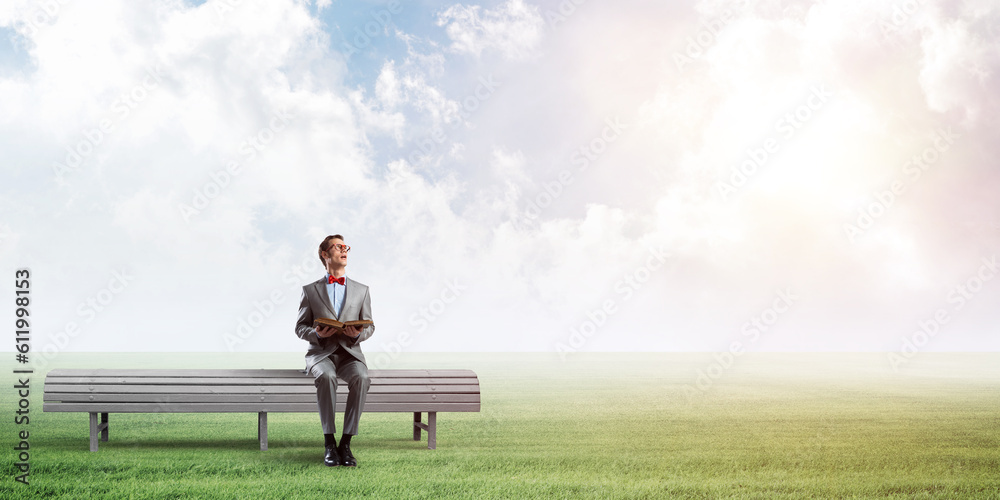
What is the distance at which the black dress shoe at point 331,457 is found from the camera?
6.23m

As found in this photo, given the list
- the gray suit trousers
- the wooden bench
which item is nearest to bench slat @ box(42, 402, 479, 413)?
the wooden bench

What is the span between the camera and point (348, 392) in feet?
21.9

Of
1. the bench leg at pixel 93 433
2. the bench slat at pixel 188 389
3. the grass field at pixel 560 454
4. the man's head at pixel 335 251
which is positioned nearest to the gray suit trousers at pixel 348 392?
the bench slat at pixel 188 389

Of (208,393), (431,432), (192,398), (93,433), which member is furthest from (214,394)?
(431,432)

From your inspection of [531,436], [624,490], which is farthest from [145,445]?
[624,490]

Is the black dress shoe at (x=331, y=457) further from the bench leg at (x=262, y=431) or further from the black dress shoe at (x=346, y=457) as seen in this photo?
the bench leg at (x=262, y=431)

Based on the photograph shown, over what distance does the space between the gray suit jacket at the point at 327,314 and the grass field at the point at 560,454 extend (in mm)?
987

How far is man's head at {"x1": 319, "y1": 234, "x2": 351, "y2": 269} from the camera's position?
6883 mm

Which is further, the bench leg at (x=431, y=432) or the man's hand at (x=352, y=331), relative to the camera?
the bench leg at (x=431, y=432)

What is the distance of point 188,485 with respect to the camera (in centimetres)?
542

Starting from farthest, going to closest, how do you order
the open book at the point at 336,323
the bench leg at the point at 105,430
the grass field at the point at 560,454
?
1. the bench leg at the point at 105,430
2. the open book at the point at 336,323
3. the grass field at the point at 560,454

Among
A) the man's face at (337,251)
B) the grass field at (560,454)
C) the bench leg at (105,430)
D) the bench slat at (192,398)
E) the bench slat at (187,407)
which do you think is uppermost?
the man's face at (337,251)

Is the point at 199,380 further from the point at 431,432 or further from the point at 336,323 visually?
the point at 431,432

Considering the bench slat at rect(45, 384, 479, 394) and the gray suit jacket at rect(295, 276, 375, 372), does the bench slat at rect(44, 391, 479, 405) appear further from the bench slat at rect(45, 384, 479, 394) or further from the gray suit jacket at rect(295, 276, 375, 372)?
the gray suit jacket at rect(295, 276, 375, 372)
